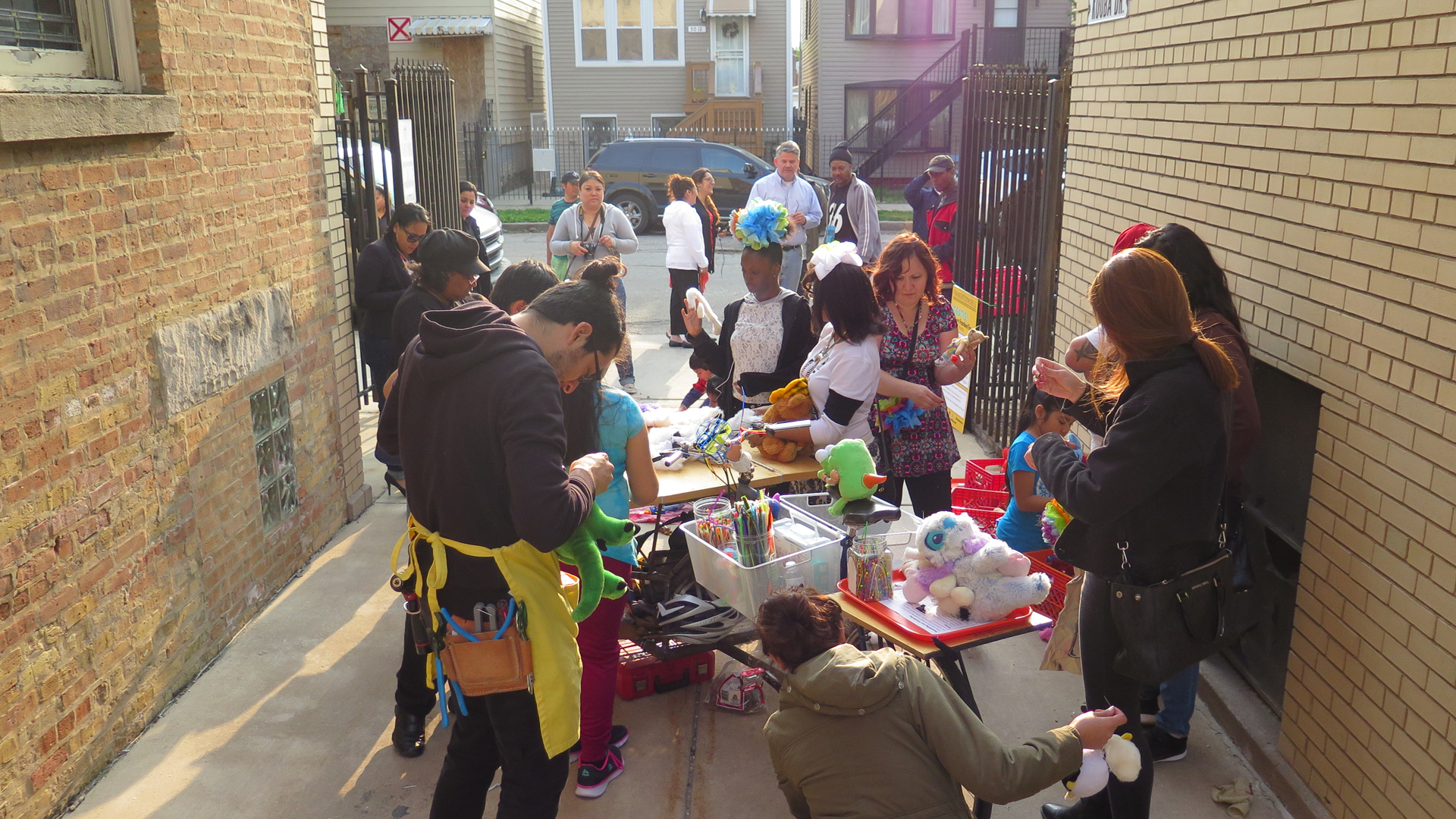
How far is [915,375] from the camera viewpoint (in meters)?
4.68

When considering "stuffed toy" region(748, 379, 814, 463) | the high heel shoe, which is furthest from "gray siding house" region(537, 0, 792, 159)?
"stuffed toy" region(748, 379, 814, 463)

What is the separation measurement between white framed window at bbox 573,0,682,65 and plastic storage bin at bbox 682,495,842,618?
25559 millimetres

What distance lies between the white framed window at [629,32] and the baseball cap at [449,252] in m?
23.9

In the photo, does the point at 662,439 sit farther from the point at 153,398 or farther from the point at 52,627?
the point at 52,627

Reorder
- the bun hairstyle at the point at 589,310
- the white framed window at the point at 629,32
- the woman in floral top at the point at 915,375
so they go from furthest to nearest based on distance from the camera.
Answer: the white framed window at the point at 629,32 → the woman in floral top at the point at 915,375 → the bun hairstyle at the point at 589,310

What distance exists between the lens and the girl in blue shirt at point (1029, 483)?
170 inches

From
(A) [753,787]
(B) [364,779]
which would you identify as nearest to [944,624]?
(A) [753,787]

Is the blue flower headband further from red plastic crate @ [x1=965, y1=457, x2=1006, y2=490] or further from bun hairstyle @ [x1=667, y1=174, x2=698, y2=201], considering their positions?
bun hairstyle @ [x1=667, y1=174, x2=698, y2=201]

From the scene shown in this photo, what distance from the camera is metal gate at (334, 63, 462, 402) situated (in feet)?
23.0

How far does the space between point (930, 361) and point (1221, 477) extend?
75.5 inches

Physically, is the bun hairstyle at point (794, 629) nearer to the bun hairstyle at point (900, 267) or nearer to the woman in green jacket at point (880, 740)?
the woman in green jacket at point (880, 740)

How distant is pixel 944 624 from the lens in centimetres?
328

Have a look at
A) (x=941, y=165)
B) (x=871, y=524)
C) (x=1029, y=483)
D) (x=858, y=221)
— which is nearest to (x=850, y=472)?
(x=871, y=524)

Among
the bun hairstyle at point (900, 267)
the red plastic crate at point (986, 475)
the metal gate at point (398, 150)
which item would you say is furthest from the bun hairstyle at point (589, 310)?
the metal gate at point (398, 150)
